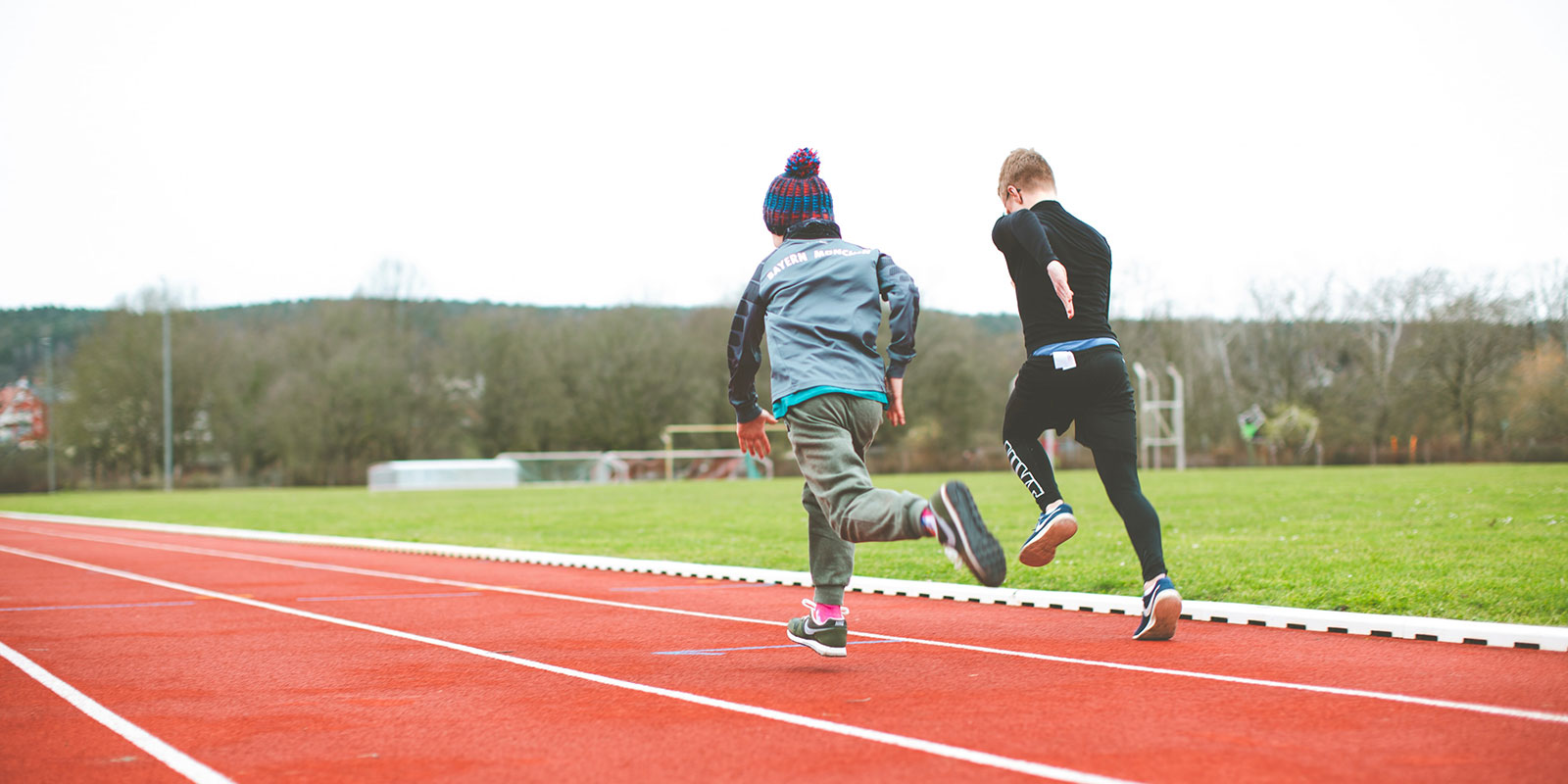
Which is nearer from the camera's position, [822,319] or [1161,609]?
[822,319]

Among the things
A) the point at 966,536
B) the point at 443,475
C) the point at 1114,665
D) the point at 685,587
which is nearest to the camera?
the point at 966,536

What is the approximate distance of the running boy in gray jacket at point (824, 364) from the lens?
15.8 ft

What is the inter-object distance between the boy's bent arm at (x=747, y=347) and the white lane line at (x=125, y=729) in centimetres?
246

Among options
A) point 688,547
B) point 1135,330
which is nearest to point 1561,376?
point 1135,330

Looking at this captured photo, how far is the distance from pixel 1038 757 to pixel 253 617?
6.00 metres

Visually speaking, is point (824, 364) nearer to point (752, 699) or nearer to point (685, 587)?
point (752, 699)

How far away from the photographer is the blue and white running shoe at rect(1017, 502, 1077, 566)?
532cm

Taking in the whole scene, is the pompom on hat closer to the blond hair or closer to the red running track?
the blond hair

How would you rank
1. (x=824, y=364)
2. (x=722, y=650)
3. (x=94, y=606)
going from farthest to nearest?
(x=94, y=606) < (x=722, y=650) < (x=824, y=364)

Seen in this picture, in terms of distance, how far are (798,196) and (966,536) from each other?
1.89m

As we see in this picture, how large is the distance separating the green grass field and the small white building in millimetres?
23595

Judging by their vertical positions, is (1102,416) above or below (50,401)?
below

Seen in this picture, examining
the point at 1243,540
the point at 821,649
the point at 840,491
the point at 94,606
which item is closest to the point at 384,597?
the point at 94,606

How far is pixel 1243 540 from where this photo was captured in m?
11.2
